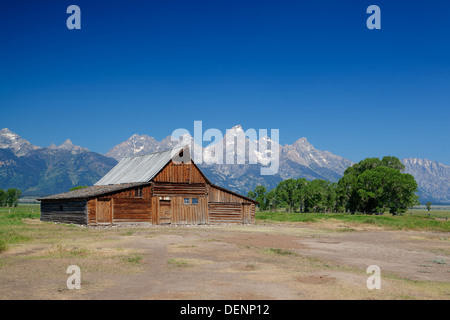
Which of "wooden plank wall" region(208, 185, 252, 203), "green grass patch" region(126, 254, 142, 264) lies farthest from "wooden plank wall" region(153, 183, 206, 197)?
"green grass patch" region(126, 254, 142, 264)

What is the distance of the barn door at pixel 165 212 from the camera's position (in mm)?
49781

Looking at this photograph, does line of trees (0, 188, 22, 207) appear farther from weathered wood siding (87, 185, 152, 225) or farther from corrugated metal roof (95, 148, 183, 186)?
weathered wood siding (87, 185, 152, 225)

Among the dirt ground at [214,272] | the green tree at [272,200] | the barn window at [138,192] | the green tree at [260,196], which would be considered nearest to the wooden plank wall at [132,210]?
the barn window at [138,192]

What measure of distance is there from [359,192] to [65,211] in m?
70.5

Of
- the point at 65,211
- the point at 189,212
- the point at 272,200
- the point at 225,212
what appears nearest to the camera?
the point at 65,211

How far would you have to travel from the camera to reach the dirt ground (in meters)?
12.9

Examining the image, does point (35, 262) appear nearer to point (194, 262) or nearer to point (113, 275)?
point (113, 275)

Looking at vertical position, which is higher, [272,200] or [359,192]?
[359,192]

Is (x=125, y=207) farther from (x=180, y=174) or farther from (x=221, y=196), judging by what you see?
(x=221, y=196)

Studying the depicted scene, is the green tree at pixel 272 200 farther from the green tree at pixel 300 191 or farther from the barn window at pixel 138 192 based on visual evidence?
the barn window at pixel 138 192

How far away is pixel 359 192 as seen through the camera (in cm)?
9794

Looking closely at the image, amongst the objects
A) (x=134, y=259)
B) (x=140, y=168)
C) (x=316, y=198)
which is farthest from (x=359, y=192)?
(x=134, y=259)

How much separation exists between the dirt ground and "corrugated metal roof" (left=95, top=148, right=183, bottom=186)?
2447 centimetres
